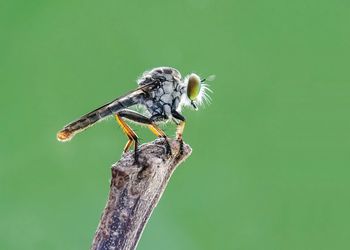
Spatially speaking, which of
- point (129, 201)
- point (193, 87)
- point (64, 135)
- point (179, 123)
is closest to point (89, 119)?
point (64, 135)

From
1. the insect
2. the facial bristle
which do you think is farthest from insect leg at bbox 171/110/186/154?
the facial bristle

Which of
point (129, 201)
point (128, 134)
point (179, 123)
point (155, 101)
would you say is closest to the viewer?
point (129, 201)

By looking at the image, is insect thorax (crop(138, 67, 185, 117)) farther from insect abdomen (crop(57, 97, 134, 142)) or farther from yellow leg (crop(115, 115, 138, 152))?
yellow leg (crop(115, 115, 138, 152))

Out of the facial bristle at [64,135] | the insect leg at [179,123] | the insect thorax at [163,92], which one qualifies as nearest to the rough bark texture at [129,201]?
the insect leg at [179,123]

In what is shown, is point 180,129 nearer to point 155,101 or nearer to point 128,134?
point 128,134

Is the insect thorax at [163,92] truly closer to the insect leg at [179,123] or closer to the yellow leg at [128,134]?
the insect leg at [179,123]
